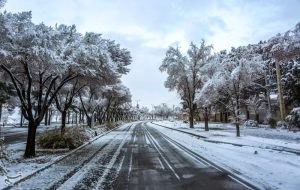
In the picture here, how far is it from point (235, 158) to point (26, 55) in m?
10.7

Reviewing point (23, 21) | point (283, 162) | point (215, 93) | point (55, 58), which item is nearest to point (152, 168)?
point (283, 162)

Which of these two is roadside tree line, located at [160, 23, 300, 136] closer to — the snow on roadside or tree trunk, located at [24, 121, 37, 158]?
the snow on roadside

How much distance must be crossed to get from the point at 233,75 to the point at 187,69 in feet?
66.5

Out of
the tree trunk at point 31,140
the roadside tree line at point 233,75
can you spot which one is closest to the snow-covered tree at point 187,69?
the roadside tree line at point 233,75

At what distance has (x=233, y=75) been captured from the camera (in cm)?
3278

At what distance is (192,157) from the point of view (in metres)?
18.3

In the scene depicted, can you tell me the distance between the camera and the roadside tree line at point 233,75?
14.1 m

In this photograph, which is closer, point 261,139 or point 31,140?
point 31,140

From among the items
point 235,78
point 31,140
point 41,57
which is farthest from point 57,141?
point 235,78

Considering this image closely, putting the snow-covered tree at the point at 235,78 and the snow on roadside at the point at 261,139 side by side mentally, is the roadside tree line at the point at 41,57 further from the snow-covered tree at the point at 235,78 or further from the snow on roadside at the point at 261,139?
the snow-covered tree at the point at 235,78

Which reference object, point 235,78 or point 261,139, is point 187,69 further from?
point 261,139

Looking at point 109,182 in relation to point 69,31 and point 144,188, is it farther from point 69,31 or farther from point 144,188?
point 69,31

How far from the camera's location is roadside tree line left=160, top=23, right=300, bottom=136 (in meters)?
14.1

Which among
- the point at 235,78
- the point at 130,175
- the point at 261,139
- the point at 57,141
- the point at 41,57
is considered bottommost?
the point at 130,175
